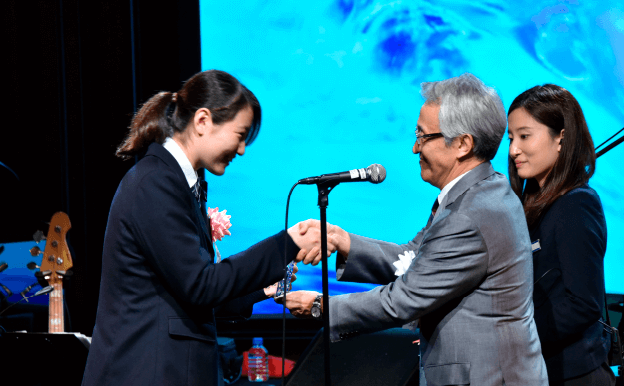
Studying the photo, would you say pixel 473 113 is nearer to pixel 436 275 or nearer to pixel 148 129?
pixel 436 275

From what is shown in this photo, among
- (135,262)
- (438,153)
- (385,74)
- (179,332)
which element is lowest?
(179,332)

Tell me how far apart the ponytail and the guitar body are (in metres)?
1.63

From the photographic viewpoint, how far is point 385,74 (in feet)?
11.1

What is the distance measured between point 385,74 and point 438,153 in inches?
75.8

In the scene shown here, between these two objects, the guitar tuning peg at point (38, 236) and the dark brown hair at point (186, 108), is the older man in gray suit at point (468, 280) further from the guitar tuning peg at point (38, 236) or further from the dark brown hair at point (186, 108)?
the guitar tuning peg at point (38, 236)

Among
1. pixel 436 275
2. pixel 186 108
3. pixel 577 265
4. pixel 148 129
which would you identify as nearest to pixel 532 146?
pixel 577 265

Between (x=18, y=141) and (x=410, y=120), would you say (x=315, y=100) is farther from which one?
(x=18, y=141)

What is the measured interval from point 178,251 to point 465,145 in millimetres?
823

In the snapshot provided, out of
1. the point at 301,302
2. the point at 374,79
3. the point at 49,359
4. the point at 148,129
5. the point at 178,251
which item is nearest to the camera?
the point at 178,251

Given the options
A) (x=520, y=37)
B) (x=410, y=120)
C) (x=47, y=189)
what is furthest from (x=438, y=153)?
(x=47, y=189)

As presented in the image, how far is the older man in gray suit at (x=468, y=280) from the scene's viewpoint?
4.56ft

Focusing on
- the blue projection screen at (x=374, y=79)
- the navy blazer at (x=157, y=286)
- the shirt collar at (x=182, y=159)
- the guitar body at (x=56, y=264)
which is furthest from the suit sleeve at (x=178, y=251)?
the blue projection screen at (x=374, y=79)

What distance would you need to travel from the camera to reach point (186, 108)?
1568 mm

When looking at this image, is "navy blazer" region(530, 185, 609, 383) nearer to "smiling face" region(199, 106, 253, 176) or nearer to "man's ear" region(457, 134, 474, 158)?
"man's ear" region(457, 134, 474, 158)
